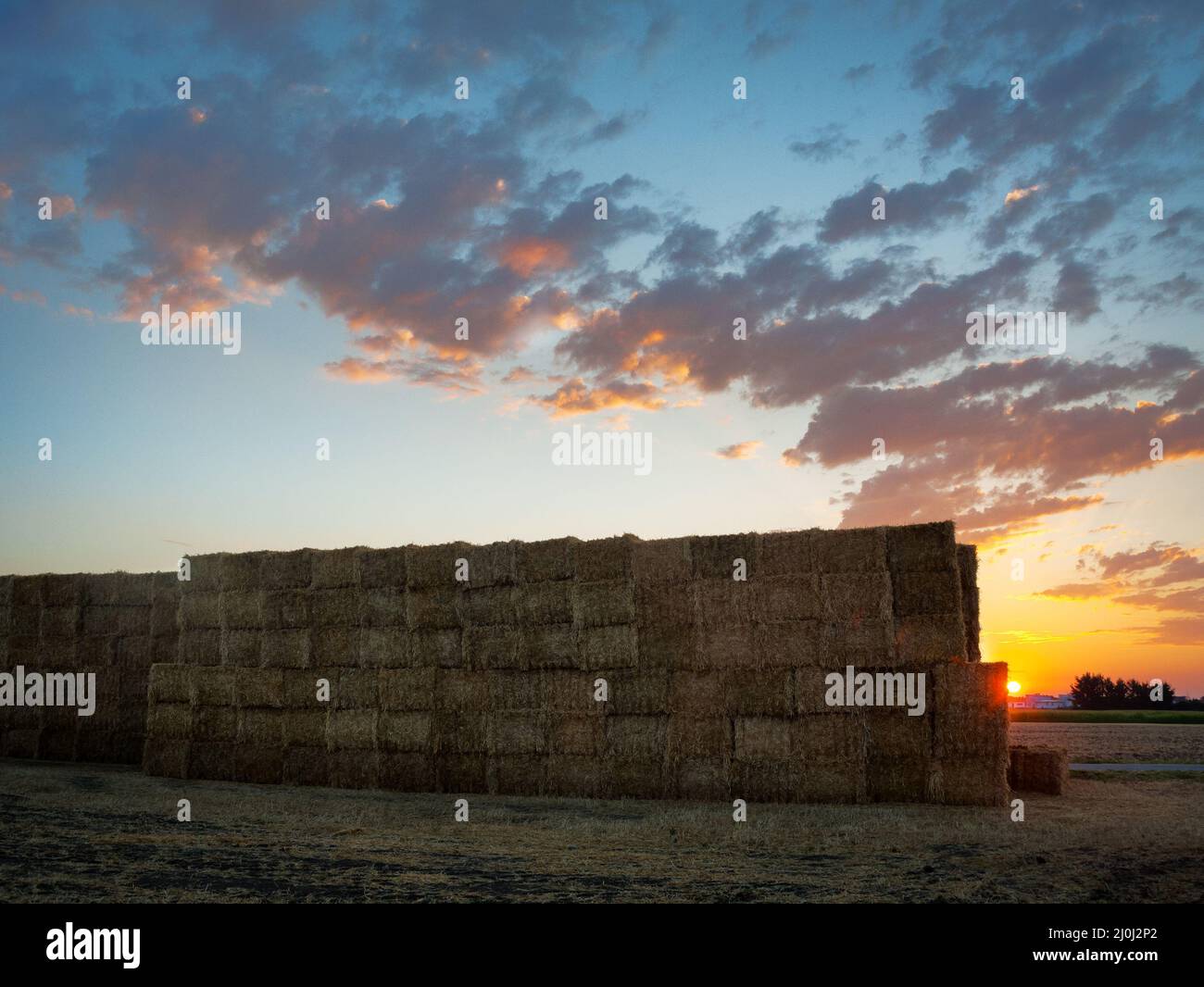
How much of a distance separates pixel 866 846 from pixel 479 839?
13.0 feet

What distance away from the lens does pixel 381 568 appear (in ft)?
56.1

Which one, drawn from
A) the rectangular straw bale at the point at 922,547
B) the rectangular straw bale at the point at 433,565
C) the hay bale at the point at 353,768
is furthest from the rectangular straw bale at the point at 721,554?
the hay bale at the point at 353,768

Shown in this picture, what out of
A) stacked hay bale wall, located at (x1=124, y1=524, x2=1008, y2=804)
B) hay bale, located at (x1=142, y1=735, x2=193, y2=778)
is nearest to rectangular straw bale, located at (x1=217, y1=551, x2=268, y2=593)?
stacked hay bale wall, located at (x1=124, y1=524, x2=1008, y2=804)

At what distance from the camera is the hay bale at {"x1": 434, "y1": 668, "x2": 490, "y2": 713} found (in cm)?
1619

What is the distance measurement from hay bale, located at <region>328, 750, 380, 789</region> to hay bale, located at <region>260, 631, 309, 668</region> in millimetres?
1708

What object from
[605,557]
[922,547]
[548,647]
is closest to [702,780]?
[548,647]

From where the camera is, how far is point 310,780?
55.9 ft

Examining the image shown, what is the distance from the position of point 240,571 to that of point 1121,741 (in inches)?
739

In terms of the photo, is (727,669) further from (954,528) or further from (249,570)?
(249,570)

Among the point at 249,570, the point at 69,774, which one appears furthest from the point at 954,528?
the point at 69,774

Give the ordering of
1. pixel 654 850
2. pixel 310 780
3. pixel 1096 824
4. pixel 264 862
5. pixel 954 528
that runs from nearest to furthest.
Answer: pixel 264 862, pixel 654 850, pixel 1096 824, pixel 954 528, pixel 310 780

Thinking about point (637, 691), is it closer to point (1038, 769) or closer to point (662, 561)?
point (662, 561)

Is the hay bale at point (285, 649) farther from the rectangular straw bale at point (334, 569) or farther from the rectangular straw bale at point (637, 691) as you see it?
the rectangular straw bale at point (637, 691)
